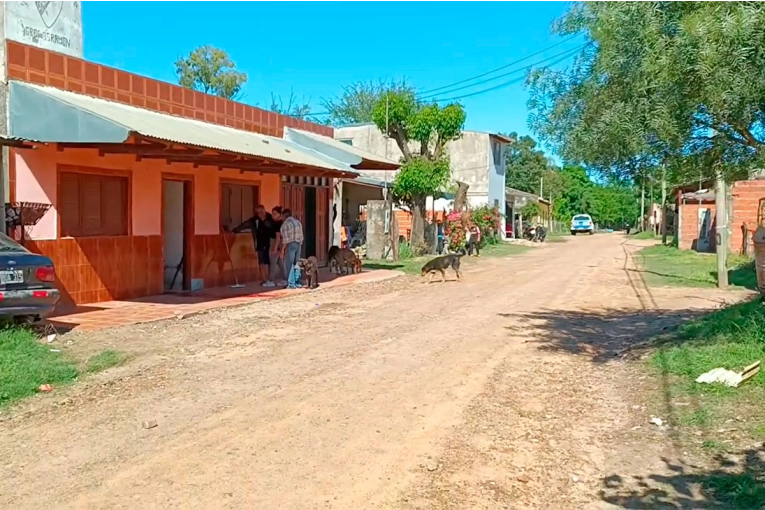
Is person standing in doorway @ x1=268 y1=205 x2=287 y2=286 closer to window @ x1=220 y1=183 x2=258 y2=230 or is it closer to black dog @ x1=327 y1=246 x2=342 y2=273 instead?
window @ x1=220 y1=183 x2=258 y2=230

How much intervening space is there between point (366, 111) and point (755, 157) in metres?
56.5

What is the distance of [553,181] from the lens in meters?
83.2

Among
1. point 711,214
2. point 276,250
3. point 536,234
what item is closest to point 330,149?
point 276,250

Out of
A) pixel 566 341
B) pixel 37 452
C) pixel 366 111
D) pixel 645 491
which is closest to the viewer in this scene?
pixel 645 491

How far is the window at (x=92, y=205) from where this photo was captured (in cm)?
1276

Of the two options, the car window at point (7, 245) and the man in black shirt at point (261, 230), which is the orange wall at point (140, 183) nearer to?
the man in black shirt at point (261, 230)

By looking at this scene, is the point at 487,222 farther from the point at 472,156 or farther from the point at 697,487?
the point at 697,487

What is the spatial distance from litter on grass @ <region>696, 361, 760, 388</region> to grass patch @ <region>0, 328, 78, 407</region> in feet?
21.0

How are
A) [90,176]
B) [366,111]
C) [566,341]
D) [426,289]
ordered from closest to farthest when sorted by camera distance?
[566,341] < [90,176] < [426,289] < [366,111]

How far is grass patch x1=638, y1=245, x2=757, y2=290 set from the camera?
1959cm

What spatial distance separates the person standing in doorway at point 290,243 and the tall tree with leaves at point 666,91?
25.5 feet

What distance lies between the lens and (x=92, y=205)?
43.9 feet

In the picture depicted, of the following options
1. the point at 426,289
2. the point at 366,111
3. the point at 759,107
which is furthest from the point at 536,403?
the point at 366,111

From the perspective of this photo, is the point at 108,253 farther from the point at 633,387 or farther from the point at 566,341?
the point at 633,387
